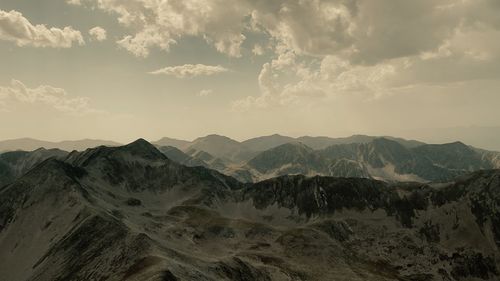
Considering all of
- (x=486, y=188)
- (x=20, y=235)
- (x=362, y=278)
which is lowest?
(x=362, y=278)

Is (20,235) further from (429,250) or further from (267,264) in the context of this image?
(429,250)

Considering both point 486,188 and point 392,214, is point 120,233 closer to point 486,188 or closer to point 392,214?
point 392,214

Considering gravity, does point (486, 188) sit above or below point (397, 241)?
above

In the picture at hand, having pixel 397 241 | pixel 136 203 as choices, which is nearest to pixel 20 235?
pixel 136 203

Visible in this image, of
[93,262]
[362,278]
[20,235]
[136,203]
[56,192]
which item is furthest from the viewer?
[136,203]

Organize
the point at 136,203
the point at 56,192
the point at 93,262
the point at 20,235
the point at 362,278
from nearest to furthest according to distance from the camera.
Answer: the point at 93,262 → the point at 362,278 → the point at 20,235 → the point at 56,192 → the point at 136,203

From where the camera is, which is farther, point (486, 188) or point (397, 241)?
point (486, 188)

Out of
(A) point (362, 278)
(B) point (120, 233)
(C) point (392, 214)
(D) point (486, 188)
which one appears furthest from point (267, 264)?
(D) point (486, 188)
